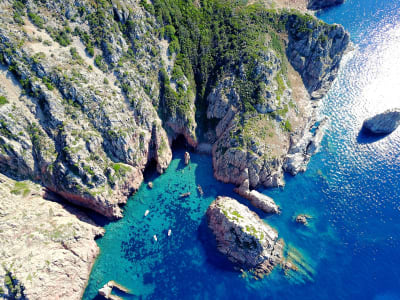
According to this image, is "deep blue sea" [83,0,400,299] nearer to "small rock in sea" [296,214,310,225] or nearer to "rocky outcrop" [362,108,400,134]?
"small rock in sea" [296,214,310,225]


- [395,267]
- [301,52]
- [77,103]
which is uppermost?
[301,52]

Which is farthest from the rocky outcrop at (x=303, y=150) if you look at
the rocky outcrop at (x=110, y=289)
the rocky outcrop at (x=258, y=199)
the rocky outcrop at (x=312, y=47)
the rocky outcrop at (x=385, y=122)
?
the rocky outcrop at (x=110, y=289)

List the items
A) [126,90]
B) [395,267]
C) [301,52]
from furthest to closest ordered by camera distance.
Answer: [301,52] < [126,90] < [395,267]

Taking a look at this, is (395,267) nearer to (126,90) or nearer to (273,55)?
(273,55)

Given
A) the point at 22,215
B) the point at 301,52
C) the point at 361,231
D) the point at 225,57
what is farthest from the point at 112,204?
the point at 301,52

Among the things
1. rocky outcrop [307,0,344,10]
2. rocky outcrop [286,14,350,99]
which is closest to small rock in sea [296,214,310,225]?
rocky outcrop [286,14,350,99]

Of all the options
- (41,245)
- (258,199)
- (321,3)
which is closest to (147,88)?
(258,199)
